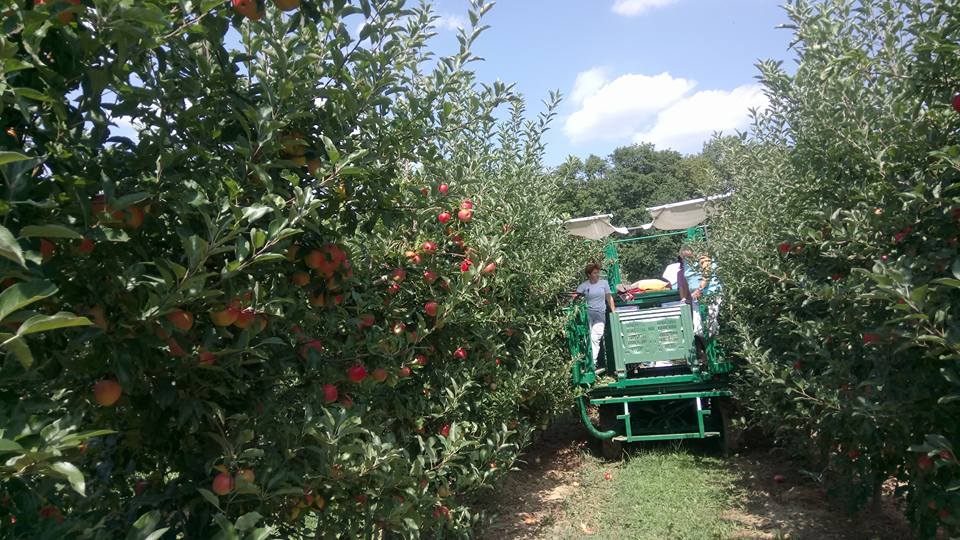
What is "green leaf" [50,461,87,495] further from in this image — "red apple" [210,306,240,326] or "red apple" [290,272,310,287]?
"red apple" [290,272,310,287]

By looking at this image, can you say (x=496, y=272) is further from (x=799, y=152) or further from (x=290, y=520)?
(x=290, y=520)

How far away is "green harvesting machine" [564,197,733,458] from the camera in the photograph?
674 cm

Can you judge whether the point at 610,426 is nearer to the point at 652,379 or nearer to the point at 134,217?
the point at 652,379

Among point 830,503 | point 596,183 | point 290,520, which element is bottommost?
point 830,503

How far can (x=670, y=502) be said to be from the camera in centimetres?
572

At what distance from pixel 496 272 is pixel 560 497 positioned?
97.6 inches

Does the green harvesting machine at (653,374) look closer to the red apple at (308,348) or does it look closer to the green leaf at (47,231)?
the red apple at (308,348)

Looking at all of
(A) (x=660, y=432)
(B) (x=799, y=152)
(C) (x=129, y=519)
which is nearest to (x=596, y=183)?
(A) (x=660, y=432)

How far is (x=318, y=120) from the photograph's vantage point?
2.10 meters

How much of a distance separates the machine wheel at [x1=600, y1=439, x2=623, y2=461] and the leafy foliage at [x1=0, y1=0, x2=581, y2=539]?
4512 mm

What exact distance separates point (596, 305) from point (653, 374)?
98 centimetres

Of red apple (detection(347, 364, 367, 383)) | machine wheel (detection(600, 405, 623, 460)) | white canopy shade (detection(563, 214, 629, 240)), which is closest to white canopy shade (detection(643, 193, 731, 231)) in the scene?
white canopy shade (detection(563, 214, 629, 240))

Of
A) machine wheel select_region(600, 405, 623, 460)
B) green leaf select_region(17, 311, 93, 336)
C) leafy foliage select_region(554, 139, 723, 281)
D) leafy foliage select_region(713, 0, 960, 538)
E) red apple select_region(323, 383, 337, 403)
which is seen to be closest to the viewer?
green leaf select_region(17, 311, 93, 336)

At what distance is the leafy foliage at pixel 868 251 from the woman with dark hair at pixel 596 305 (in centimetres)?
202
